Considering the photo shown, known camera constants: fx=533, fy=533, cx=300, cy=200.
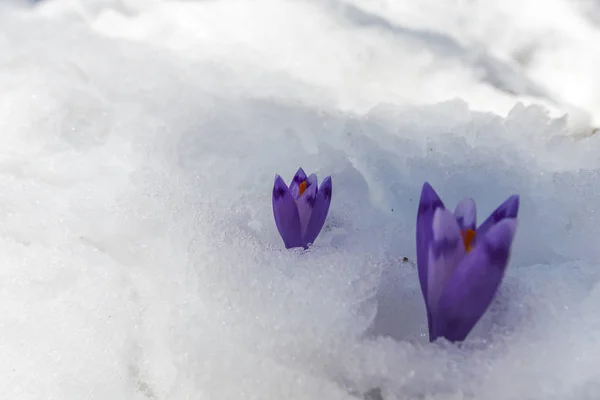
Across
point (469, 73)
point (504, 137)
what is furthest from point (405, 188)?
point (469, 73)

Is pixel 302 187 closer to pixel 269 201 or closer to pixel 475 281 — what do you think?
pixel 269 201

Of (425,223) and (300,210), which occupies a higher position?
(425,223)

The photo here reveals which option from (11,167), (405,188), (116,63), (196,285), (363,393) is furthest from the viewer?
(116,63)

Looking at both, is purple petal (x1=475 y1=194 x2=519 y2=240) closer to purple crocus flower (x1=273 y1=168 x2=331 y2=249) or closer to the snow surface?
the snow surface

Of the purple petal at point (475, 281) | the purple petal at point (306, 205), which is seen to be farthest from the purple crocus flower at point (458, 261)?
the purple petal at point (306, 205)

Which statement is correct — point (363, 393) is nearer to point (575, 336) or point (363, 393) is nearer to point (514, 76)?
point (575, 336)

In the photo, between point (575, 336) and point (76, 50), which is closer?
point (575, 336)

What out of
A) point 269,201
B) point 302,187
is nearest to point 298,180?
point 302,187
